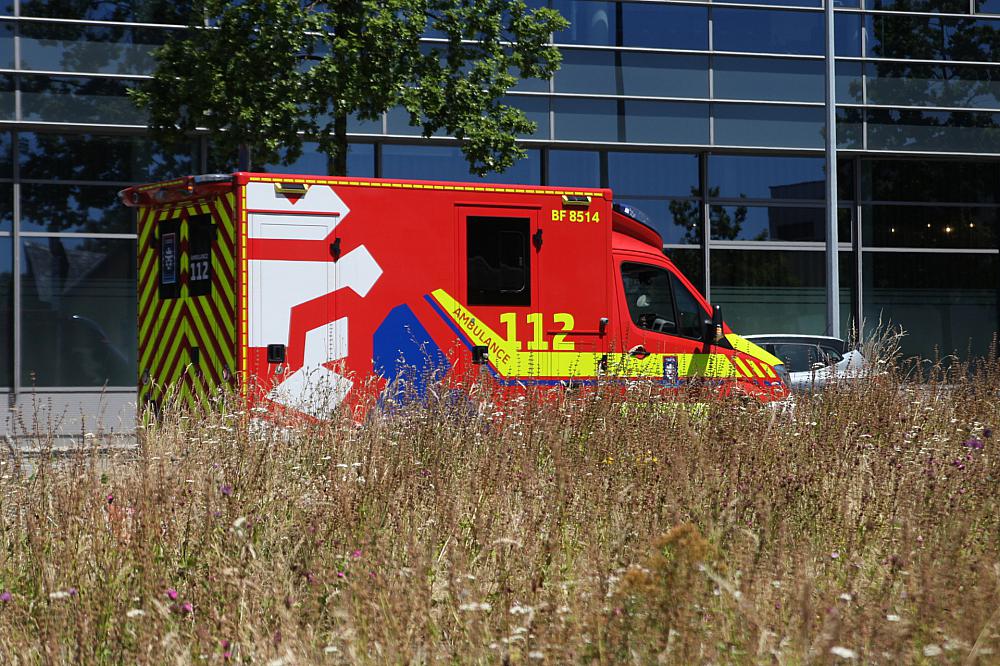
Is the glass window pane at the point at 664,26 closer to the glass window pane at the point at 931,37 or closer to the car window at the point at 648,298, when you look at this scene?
the glass window pane at the point at 931,37

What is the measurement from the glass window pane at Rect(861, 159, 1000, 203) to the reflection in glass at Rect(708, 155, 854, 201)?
45 cm

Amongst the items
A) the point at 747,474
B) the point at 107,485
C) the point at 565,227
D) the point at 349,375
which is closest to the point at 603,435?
the point at 747,474

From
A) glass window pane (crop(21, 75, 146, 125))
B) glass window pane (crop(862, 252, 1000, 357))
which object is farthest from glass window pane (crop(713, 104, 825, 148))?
glass window pane (crop(21, 75, 146, 125))

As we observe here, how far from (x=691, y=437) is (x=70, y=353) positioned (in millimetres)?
13177

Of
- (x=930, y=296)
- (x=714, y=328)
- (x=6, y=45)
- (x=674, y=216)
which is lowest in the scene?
(x=714, y=328)

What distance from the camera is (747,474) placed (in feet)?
18.4

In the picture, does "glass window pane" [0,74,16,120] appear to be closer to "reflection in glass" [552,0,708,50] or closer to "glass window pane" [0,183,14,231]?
"glass window pane" [0,183,14,231]

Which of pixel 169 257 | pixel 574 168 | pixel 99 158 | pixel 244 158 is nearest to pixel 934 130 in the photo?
pixel 574 168

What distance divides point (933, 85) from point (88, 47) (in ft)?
45.8

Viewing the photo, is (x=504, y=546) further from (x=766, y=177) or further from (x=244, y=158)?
(x=766, y=177)

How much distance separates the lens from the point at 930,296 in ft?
69.6

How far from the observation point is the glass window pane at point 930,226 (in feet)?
68.8

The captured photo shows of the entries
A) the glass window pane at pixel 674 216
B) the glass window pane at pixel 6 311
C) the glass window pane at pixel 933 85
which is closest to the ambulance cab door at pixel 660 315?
the glass window pane at pixel 674 216

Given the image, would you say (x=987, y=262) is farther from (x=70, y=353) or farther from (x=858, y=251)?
(x=70, y=353)
